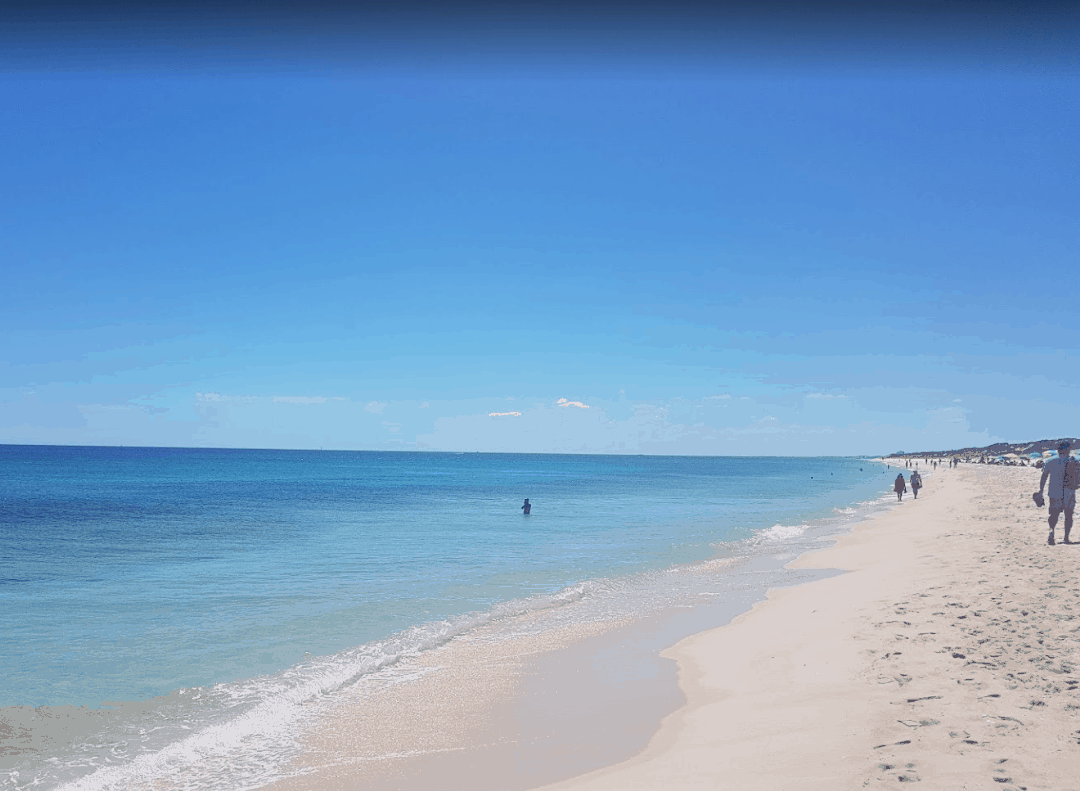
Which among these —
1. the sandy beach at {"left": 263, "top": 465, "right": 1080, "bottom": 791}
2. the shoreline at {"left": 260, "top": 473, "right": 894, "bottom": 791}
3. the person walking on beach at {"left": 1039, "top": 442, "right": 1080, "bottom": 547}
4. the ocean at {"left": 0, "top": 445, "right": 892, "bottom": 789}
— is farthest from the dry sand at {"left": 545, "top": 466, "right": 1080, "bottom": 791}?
the ocean at {"left": 0, "top": 445, "right": 892, "bottom": 789}

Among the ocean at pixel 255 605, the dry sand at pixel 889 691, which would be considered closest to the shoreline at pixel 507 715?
the dry sand at pixel 889 691

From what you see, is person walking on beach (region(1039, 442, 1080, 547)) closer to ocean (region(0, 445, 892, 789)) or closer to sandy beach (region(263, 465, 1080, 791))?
sandy beach (region(263, 465, 1080, 791))

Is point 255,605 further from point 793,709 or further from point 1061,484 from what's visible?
point 1061,484

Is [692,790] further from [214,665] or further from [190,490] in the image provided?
[190,490]

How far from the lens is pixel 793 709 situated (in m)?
7.44

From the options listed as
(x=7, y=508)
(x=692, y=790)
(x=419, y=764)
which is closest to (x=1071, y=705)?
(x=692, y=790)

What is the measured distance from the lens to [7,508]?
132 ft

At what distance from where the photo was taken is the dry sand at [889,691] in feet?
18.2

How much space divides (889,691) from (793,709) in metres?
1.14

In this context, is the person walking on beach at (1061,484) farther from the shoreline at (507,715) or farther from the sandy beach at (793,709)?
the shoreline at (507,715)

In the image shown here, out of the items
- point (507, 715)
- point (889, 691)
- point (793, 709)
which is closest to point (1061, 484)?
point (889, 691)

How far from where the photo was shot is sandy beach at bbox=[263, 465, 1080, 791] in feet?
18.8

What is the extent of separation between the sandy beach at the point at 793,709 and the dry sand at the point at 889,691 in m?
0.03

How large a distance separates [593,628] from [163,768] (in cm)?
776
